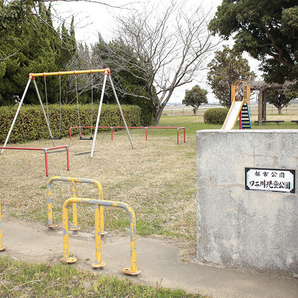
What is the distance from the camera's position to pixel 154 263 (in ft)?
10.1

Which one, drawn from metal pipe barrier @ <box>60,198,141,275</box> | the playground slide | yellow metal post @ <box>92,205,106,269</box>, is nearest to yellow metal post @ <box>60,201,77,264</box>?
metal pipe barrier @ <box>60,198,141,275</box>

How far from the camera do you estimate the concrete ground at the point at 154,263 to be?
2.62 meters

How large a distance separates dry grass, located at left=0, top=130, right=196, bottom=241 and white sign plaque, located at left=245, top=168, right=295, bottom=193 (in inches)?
48.7

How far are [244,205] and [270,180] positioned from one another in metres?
0.33

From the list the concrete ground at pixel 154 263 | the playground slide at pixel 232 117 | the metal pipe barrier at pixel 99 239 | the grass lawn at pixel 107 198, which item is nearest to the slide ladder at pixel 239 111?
the playground slide at pixel 232 117

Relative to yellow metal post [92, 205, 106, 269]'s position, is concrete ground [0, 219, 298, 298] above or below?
below

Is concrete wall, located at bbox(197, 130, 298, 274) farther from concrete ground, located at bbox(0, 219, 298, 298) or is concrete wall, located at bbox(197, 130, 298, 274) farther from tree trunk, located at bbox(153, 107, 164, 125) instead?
tree trunk, located at bbox(153, 107, 164, 125)

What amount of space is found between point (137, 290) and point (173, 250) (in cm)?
92

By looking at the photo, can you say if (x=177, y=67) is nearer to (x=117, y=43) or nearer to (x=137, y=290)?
(x=117, y=43)

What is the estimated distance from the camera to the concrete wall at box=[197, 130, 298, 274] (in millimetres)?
2764

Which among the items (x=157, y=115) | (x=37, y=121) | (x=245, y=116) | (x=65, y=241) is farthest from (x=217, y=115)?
(x=65, y=241)

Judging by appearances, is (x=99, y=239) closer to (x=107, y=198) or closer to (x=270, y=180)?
(x=270, y=180)

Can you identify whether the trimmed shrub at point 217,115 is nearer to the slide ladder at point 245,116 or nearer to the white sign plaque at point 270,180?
the slide ladder at point 245,116

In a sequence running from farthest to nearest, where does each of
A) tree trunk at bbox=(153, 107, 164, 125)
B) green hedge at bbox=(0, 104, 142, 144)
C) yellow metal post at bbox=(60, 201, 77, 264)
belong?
tree trunk at bbox=(153, 107, 164, 125) → green hedge at bbox=(0, 104, 142, 144) → yellow metal post at bbox=(60, 201, 77, 264)
